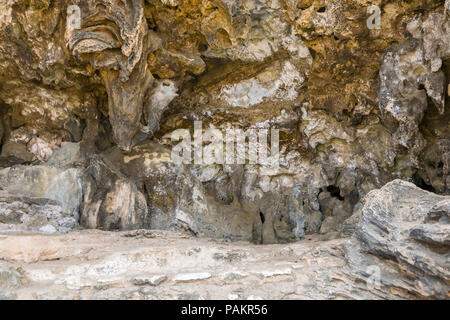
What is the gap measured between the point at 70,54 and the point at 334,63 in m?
3.88

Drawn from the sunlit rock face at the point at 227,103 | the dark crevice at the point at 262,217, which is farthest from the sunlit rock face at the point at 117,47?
the dark crevice at the point at 262,217

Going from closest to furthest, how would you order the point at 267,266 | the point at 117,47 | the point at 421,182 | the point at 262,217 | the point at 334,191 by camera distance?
the point at 267,266 < the point at 117,47 < the point at 421,182 < the point at 262,217 < the point at 334,191

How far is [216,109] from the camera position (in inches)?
278

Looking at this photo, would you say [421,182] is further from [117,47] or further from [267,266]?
[117,47]

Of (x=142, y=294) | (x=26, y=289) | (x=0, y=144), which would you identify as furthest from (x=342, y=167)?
(x=0, y=144)

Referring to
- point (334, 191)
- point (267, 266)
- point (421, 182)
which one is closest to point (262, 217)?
point (334, 191)

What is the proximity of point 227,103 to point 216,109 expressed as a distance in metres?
0.22

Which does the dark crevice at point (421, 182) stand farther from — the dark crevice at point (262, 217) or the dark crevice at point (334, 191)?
the dark crevice at point (262, 217)

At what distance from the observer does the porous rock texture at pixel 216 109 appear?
5.50 metres

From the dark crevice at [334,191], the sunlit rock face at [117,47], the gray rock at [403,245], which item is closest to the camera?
the gray rock at [403,245]

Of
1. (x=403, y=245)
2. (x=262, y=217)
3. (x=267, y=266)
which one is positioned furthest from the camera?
(x=262, y=217)

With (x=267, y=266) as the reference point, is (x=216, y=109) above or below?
above

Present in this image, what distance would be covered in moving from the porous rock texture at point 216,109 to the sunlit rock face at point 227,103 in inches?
0.8

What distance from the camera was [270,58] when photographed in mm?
6582
